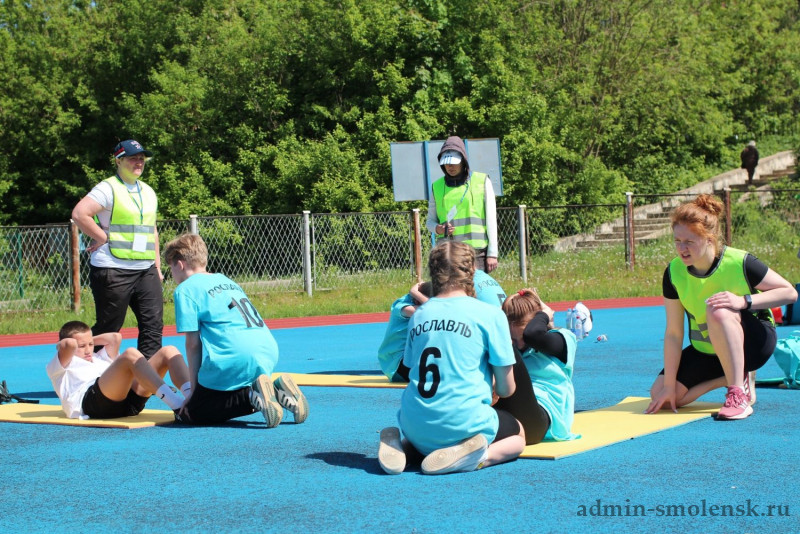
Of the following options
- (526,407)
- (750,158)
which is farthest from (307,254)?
(750,158)

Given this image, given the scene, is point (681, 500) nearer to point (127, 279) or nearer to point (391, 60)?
point (127, 279)

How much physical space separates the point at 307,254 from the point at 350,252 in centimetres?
108

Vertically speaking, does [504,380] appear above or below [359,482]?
above

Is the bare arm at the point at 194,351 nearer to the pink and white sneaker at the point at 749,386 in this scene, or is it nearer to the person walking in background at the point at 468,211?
the person walking in background at the point at 468,211

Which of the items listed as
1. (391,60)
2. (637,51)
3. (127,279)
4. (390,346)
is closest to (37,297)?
(127,279)

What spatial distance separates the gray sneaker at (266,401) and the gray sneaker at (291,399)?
107 mm

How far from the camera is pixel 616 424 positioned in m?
6.22

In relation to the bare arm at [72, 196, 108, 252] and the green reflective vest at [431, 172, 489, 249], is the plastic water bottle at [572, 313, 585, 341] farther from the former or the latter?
the bare arm at [72, 196, 108, 252]

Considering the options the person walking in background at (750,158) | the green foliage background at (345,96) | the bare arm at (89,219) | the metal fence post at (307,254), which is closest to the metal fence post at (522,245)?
the metal fence post at (307,254)

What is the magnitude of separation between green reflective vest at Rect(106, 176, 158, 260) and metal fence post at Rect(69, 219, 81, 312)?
9.28 m

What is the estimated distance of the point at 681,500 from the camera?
4.26 m

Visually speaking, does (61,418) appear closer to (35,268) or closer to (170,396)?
(170,396)

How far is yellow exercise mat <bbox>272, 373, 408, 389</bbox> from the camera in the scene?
28.1 feet

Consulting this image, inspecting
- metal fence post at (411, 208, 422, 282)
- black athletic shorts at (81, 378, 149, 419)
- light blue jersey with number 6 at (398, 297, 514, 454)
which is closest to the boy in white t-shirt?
black athletic shorts at (81, 378, 149, 419)
